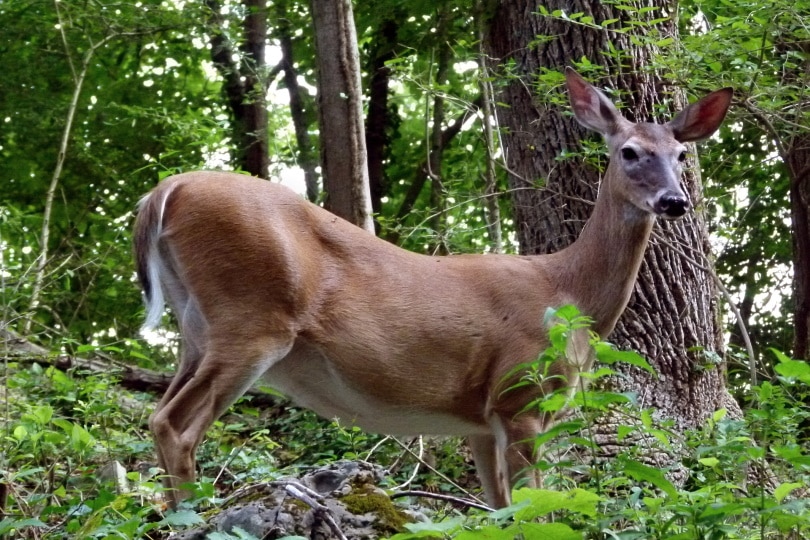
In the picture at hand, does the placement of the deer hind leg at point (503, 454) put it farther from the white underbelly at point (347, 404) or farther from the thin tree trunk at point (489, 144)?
the thin tree trunk at point (489, 144)

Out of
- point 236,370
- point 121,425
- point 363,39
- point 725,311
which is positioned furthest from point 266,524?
point 363,39

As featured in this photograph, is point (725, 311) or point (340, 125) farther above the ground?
point (340, 125)

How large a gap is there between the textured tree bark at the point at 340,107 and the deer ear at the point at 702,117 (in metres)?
2.25

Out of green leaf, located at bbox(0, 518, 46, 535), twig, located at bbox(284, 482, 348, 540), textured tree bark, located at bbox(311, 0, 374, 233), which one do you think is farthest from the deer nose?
green leaf, located at bbox(0, 518, 46, 535)

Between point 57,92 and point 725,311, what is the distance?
8006mm

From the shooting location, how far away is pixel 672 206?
5730 millimetres

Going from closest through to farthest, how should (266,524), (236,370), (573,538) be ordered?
(573,538) < (266,524) < (236,370)

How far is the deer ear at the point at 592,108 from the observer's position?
6.37 meters

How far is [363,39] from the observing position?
490 inches

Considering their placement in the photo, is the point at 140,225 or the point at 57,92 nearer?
the point at 140,225

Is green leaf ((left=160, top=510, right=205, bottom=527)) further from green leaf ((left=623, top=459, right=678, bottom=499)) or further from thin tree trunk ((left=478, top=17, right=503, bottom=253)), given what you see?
thin tree trunk ((left=478, top=17, right=503, bottom=253))

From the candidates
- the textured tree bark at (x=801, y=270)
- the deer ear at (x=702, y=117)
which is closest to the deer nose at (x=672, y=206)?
the deer ear at (x=702, y=117)

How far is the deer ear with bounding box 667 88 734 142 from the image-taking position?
6160 mm

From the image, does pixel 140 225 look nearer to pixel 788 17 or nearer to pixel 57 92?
pixel 788 17
